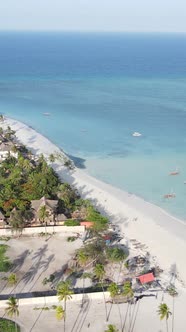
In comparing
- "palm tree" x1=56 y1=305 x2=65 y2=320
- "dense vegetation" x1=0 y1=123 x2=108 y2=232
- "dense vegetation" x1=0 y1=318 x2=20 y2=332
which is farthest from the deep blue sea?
"dense vegetation" x1=0 y1=318 x2=20 y2=332

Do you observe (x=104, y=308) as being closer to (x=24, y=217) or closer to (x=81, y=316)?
(x=81, y=316)

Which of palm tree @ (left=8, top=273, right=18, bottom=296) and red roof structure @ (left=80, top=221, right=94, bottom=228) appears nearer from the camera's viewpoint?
palm tree @ (left=8, top=273, right=18, bottom=296)

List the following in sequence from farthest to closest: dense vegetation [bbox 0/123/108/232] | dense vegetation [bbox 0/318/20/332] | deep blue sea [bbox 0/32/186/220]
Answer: deep blue sea [bbox 0/32/186/220] < dense vegetation [bbox 0/123/108/232] < dense vegetation [bbox 0/318/20/332]

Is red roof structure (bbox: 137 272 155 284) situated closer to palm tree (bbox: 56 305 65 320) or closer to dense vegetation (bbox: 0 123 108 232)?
palm tree (bbox: 56 305 65 320)

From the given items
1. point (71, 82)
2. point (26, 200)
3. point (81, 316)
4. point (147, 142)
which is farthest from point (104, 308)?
point (71, 82)

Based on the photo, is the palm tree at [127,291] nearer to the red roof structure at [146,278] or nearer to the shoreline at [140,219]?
the red roof structure at [146,278]

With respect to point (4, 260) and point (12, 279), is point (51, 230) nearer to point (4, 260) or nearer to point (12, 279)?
point (4, 260)
